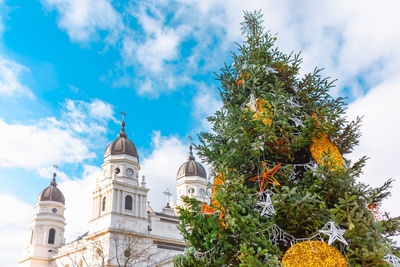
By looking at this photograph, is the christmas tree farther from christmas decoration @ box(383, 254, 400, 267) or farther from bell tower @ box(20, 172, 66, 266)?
bell tower @ box(20, 172, 66, 266)

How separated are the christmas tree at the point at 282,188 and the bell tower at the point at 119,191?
1382 inches

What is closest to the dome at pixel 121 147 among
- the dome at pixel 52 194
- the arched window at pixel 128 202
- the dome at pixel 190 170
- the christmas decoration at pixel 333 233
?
the arched window at pixel 128 202

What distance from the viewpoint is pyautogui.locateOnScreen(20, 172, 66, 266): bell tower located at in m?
51.2

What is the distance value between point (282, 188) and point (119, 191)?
38.8 metres

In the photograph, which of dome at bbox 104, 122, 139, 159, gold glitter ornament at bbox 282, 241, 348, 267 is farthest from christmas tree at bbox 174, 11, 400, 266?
dome at bbox 104, 122, 139, 159

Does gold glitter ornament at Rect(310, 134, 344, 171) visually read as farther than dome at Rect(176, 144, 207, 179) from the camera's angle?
No

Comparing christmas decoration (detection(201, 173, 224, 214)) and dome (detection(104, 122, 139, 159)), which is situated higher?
dome (detection(104, 122, 139, 159))

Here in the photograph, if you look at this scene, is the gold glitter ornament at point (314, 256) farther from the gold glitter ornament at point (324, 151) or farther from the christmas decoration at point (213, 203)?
the christmas decoration at point (213, 203)

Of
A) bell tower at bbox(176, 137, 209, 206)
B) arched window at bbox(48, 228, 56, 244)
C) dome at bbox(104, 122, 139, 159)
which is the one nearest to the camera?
dome at bbox(104, 122, 139, 159)

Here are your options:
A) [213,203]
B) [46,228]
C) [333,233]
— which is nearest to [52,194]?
[46,228]

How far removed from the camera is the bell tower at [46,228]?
5119cm

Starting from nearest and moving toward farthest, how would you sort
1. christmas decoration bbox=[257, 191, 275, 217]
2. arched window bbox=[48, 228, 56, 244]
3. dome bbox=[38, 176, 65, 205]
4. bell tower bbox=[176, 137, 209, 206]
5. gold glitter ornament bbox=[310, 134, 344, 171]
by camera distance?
christmas decoration bbox=[257, 191, 275, 217] → gold glitter ornament bbox=[310, 134, 344, 171] → arched window bbox=[48, 228, 56, 244] → dome bbox=[38, 176, 65, 205] → bell tower bbox=[176, 137, 209, 206]

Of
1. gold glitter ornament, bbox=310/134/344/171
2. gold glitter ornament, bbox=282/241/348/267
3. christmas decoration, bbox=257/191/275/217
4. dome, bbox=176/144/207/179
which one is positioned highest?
dome, bbox=176/144/207/179

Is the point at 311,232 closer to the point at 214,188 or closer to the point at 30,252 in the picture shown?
the point at 214,188
